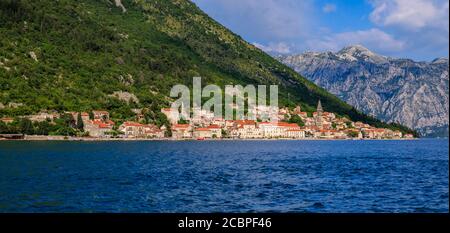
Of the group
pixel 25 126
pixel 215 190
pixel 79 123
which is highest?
pixel 79 123

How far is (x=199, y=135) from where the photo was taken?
19788 centimetres

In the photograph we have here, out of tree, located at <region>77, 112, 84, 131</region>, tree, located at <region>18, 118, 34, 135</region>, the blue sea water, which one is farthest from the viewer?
tree, located at <region>77, 112, 84, 131</region>

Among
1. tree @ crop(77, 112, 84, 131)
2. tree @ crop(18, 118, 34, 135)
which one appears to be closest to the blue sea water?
tree @ crop(18, 118, 34, 135)

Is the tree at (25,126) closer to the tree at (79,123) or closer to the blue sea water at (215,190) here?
the tree at (79,123)

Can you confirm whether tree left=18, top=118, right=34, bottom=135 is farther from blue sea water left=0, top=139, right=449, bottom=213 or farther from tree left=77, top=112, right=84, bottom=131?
blue sea water left=0, top=139, right=449, bottom=213

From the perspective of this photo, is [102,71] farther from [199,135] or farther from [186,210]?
[186,210]

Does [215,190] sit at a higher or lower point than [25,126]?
lower

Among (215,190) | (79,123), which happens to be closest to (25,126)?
(79,123)

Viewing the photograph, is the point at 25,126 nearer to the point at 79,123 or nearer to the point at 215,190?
the point at 79,123

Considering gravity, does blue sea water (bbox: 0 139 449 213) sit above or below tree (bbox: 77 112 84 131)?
below

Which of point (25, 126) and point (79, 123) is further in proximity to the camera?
point (79, 123)
